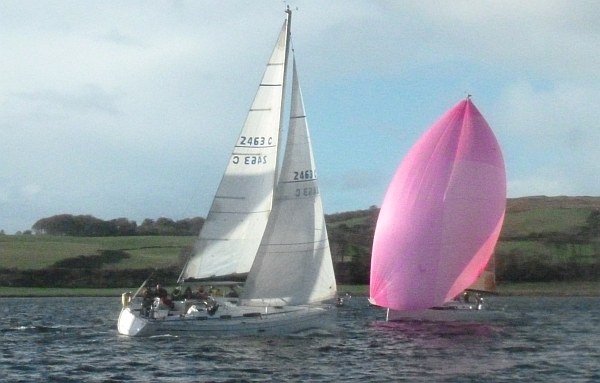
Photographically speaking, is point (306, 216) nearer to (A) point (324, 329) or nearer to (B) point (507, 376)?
(A) point (324, 329)

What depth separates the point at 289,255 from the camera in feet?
127

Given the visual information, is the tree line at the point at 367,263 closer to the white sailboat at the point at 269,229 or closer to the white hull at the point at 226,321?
the white sailboat at the point at 269,229

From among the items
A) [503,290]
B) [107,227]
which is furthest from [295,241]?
[107,227]

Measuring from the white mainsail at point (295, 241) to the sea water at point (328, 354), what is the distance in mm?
1712

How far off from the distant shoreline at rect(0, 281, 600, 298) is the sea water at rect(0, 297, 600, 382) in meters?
36.1

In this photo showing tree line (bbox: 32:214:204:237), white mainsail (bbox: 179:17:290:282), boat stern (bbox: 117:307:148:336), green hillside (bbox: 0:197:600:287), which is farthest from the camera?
tree line (bbox: 32:214:204:237)

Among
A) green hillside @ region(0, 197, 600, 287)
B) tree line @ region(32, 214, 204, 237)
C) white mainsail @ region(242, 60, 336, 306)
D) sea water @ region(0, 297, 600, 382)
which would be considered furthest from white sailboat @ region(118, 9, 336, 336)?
tree line @ region(32, 214, 204, 237)

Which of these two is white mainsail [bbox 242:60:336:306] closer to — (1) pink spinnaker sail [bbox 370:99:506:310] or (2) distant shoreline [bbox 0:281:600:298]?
(1) pink spinnaker sail [bbox 370:99:506:310]

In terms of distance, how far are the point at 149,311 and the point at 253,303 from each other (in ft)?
11.7

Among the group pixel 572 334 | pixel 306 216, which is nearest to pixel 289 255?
pixel 306 216

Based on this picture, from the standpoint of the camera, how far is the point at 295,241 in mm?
38750

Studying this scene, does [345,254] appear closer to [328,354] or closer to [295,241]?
[295,241]

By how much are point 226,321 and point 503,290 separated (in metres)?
50.9

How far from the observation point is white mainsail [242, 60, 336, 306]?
126 ft
